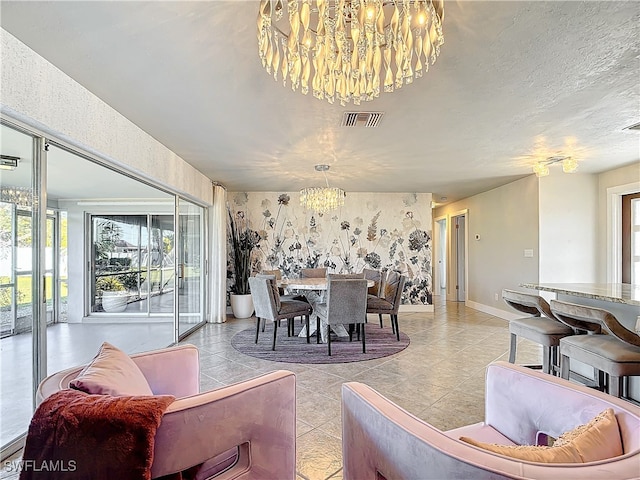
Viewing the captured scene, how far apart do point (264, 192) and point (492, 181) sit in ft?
13.3

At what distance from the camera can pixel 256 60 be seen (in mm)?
2084

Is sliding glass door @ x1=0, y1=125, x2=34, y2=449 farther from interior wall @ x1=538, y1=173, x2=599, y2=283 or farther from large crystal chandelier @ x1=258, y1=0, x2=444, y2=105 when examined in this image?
interior wall @ x1=538, y1=173, x2=599, y2=283

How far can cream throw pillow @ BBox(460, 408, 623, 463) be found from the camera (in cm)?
78

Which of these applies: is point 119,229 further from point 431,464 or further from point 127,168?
point 431,464

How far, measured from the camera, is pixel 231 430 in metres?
1.17

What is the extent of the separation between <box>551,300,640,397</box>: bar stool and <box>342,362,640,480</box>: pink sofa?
105 cm

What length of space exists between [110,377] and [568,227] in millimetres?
6015

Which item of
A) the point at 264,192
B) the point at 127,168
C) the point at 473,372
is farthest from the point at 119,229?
the point at 473,372

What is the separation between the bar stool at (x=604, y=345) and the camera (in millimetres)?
2004

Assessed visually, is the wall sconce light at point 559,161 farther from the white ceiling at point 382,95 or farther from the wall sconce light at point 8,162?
the wall sconce light at point 8,162

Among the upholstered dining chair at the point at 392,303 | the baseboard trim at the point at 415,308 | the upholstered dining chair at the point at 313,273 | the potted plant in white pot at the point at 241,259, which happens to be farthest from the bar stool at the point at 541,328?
the potted plant in white pot at the point at 241,259

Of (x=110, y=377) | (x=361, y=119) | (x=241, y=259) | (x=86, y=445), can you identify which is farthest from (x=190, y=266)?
(x=86, y=445)

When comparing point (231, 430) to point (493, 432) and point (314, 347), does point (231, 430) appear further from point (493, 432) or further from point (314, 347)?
point (314, 347)

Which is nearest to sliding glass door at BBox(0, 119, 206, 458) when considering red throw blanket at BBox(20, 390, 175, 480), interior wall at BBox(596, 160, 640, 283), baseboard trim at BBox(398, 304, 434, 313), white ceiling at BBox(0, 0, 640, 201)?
white ceiling at BBox(0, 0, 640, 201)
